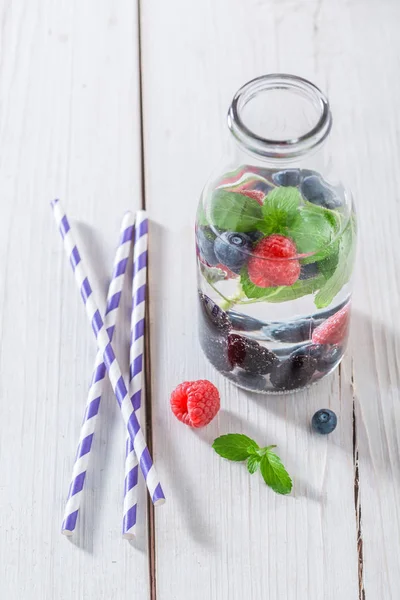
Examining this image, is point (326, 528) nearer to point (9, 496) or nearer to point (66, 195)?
point (9, 496)

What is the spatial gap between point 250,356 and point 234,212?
18cm

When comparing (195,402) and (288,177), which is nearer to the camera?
(288,177)

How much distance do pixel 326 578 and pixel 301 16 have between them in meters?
0.81

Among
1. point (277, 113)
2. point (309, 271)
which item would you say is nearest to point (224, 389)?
point (309, 271)

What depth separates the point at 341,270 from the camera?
921 mm

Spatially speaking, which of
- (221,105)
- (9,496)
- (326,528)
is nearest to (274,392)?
(326,528)

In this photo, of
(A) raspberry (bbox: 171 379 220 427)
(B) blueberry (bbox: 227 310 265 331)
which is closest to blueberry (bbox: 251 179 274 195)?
(B) blueberry (bbox: 227 310 265 331)

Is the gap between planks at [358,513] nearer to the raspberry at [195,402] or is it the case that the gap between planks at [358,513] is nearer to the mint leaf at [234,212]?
the raspberry at [195,402]

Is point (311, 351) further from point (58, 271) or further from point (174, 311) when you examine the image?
point (58, 271)

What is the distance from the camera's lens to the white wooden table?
978 millimetres

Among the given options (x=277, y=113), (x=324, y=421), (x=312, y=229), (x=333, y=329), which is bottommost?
(x=324, y=421)

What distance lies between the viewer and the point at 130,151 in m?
1.22

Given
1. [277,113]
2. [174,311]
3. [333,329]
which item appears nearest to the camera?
[277,113]

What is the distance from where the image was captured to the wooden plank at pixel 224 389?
3.19 feet
